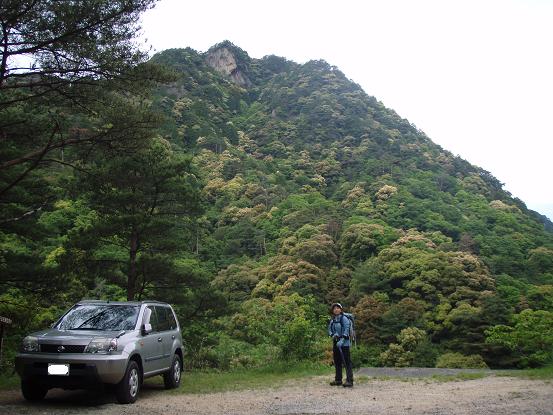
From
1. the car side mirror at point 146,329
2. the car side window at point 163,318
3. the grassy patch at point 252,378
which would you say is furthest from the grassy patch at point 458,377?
the car side mirror at point 146,329

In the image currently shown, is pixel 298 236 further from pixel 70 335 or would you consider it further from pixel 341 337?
pixel 70 335

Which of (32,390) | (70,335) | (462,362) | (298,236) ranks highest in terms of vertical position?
(298,236)

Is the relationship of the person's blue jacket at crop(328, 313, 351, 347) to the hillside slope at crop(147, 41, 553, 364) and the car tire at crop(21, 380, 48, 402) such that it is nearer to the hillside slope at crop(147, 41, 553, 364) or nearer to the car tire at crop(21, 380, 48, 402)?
the car tire at crop(21, 380, 48, 402)

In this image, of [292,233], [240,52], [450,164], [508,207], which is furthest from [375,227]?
[240,52]

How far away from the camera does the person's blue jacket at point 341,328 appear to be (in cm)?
979

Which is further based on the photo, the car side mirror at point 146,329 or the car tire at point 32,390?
the car side mirror at point 146,329

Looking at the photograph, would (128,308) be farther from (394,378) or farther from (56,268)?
(56,268)

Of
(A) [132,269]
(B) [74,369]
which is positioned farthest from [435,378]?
(A) [132,269]

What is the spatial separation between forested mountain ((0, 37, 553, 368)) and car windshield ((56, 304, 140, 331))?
13.2 feet

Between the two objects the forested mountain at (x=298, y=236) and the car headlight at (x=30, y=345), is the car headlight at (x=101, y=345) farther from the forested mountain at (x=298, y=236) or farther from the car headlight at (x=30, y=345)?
the forested mountain at (x=298, y=236)

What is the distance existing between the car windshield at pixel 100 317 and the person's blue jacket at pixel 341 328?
3719 millimetres

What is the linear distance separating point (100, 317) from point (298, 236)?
46.1 metres

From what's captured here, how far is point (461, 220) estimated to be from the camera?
61.8 meters

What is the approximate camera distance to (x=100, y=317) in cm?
830
